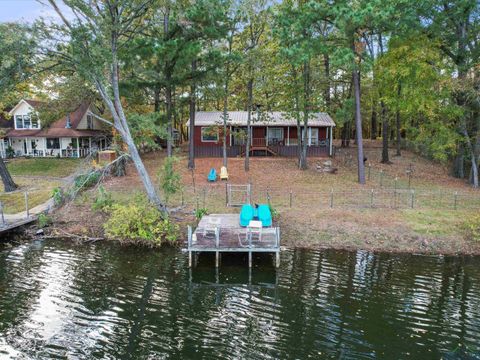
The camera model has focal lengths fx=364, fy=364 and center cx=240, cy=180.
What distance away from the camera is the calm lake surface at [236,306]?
28.0 feet

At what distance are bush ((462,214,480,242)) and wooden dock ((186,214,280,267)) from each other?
27.6ft

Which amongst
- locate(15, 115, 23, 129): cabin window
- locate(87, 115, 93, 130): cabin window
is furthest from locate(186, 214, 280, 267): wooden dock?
locate(15, 115, 23, 129): cabin window

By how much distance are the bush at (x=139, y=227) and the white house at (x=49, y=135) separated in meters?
21.7

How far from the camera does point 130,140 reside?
16844mm

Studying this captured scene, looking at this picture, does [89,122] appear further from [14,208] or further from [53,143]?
[14,208]

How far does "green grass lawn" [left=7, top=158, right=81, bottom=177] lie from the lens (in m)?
29.6

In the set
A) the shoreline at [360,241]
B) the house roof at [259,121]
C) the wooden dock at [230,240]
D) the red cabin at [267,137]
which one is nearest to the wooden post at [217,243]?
the wooden dock at [230,240]

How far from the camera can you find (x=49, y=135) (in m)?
35.3

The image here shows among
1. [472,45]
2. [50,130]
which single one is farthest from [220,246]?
[50,130]

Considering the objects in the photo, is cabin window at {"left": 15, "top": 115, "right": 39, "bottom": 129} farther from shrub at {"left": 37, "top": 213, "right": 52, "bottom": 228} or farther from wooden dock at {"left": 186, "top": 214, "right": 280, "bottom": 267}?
wooden dock at {"left": 186, "top": 214, "right": 280, "bottom": 267}

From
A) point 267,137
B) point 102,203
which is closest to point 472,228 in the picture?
point 102,203

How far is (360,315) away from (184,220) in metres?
9.64

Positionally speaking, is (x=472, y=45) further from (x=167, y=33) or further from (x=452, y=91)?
(x=167, y=33)

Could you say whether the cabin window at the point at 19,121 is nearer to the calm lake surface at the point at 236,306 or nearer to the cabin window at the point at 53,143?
the cabin window at the point at 53,143
